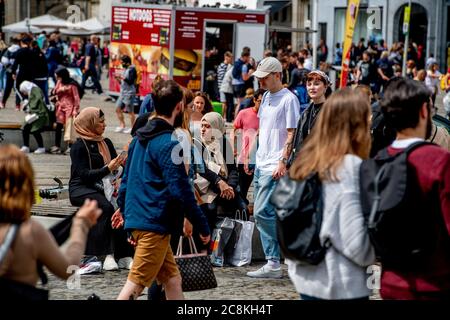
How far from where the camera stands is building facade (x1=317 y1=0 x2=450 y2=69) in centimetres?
4403

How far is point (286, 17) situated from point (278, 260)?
5352 centimetres

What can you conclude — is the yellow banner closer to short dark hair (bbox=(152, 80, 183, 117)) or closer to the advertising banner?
the advertising banner

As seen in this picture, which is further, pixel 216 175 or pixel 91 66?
pixel 91 66

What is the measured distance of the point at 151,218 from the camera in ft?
21.0

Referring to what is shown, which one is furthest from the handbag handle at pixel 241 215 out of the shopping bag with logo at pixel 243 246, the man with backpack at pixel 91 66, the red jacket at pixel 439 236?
the man with backpack at pixel 91 66

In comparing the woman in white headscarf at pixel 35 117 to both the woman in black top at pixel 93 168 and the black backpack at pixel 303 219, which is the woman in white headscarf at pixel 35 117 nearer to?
the woman in black top at pixel 93 168

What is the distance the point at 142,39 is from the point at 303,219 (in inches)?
841

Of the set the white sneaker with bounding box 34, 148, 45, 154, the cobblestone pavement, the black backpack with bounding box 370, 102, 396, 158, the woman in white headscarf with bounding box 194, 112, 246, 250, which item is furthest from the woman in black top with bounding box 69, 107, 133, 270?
the white sneaker with bounding box 34, 148, 45, 154

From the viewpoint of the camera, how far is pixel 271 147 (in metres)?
8.66

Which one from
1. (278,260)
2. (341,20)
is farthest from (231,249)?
(341,20)

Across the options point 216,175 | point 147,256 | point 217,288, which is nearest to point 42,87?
point 216,175

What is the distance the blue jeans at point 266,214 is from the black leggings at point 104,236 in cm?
123

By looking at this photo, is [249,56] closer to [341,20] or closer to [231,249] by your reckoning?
[231,249]

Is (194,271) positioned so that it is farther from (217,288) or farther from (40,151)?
(40,151)
